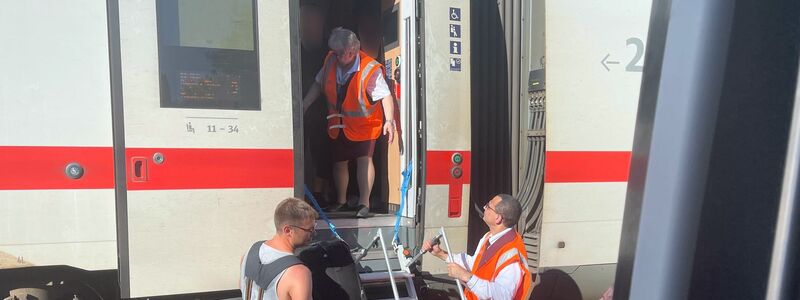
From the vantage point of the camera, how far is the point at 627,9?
3.68 metres

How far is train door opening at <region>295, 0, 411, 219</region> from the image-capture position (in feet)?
14.6

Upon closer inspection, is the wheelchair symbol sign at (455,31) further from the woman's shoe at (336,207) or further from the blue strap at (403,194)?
the woman's shoe at (336,207)

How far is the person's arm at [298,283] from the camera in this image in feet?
7.93

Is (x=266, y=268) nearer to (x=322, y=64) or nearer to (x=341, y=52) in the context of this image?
(x=341, y=52)

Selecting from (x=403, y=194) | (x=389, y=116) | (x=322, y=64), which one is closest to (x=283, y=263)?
(x=403, y=194)

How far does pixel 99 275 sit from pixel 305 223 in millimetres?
1520

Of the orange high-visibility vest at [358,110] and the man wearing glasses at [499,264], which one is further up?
the orange high-visibility vest at [358,110]

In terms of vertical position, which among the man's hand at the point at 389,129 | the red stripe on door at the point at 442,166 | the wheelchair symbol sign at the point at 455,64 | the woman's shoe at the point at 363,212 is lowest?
the woman's shoe at the point at 363,212

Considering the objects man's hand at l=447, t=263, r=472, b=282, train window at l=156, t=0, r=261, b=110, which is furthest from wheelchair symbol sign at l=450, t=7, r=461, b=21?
man's hand at l=447, t=263, r=472, b=282

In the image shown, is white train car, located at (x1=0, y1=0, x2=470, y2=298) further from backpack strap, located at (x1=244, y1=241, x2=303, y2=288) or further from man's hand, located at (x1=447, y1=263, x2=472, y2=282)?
man's hand, located at (x1=447, y1=263, x2=472, y2=282)

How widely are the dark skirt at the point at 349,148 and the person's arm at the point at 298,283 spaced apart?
1997 millimetres

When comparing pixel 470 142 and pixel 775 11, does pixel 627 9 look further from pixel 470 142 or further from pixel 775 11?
pixel 775 11

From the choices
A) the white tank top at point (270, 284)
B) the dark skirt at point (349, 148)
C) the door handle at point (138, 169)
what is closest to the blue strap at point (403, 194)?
the dark skirt at point (349, 148)

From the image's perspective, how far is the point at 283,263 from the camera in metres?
2.49
